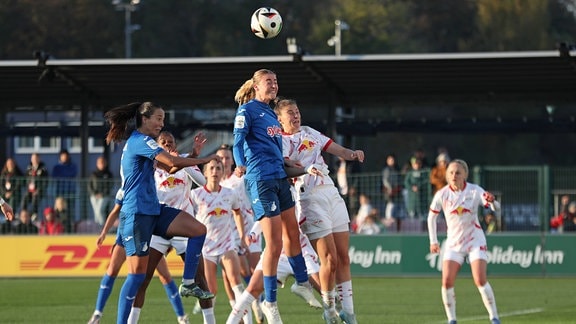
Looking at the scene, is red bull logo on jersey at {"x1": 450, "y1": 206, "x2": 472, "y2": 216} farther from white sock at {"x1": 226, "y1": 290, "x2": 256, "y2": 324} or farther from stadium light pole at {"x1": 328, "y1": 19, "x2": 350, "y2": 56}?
stadium light pole at {"x1": 328, "y1": 19, "x2": 350, "y2": 56}

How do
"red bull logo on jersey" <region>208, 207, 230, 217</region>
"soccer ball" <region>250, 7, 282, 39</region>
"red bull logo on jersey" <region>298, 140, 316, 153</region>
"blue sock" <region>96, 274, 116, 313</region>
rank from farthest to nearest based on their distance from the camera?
"red bull logo on jersey" <region>208, 207, 230, 217</region> → "soccer ball" <region>250, 7, 282, 39</region> → "blue sock" <region>96, 274, 116, 313</region> → "red bull logo on jersey" <region>298, 140, 316, 153</region>

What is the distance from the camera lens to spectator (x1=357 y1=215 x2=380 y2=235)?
90.2ft

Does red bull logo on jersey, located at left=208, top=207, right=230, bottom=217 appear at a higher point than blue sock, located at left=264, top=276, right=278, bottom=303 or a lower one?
higher

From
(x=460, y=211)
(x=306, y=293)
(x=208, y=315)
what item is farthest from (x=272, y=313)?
(x=460, y=211)

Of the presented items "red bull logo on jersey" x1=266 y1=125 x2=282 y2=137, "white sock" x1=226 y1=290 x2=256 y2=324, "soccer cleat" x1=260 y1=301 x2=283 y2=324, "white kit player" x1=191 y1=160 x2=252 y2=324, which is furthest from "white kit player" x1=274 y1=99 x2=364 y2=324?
"white kit player" x1=191 y1=160 x2=252 y2=324

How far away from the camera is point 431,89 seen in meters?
31.5

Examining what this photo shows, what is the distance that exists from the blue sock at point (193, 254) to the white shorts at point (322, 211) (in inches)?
44.0

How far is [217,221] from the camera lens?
16.4 meters

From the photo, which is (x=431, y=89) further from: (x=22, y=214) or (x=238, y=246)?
(x=238, y=246)

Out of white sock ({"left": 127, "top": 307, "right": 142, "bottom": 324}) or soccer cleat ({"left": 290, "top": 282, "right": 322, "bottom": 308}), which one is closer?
soccer cleat ({"left": 290, "top": 282, "right": 322, "bottom": 308})

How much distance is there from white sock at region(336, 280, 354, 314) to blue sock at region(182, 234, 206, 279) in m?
1.49

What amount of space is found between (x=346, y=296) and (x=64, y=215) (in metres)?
14.2

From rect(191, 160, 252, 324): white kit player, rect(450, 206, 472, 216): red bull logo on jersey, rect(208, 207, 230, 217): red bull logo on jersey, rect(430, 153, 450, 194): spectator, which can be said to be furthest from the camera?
rect(430, 153, 450, 194): spectator

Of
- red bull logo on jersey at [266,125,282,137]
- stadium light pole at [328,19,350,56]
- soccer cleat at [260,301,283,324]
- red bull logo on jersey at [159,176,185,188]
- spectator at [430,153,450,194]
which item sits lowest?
soccer cleat at [260,301,283,324]
